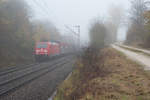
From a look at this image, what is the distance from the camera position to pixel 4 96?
683cm

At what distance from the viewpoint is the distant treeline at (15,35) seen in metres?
19.2

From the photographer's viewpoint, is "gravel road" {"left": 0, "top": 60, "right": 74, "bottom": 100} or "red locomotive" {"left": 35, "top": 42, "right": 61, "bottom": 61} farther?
"red locomotive" {"left": 35, "top": 42, "right": 61, "bottom": 61}

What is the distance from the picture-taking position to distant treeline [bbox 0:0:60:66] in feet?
63.0

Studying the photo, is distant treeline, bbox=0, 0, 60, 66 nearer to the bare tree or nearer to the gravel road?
the gravel road

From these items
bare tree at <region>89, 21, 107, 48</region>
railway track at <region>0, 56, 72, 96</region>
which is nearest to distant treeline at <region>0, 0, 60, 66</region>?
railway track at <region>0, 56, 72, 96</region>

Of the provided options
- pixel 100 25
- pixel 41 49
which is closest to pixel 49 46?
pixel 41 49

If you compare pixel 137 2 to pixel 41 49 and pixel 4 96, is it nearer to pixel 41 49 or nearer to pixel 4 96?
pixel 41 49

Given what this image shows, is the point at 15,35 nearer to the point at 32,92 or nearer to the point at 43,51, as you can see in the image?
the point at 43,51

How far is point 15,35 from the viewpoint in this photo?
2211cm

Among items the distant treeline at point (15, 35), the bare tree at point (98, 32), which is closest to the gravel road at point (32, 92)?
the distant treeline at point (15, 35)

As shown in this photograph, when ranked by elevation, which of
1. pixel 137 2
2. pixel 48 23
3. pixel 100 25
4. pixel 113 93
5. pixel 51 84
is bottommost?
pixel 51 84

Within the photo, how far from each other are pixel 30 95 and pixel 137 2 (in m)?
37.7

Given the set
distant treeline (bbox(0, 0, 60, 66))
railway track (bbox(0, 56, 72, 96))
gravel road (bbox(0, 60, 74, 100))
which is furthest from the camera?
distant treeline (bbox(0, 0, 60, 66))

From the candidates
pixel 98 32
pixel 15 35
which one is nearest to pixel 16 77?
pixel 15 35
